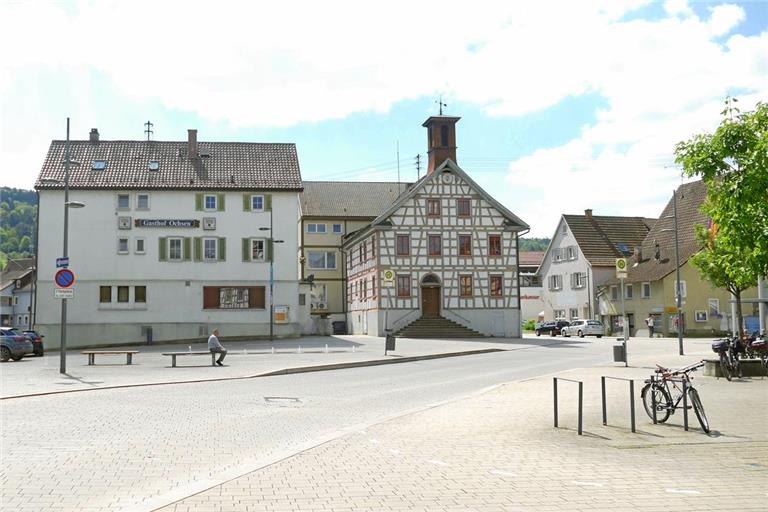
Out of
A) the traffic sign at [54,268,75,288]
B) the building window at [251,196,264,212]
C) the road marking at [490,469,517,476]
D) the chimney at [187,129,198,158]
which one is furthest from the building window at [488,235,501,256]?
the road marking at [490,469,517,476]

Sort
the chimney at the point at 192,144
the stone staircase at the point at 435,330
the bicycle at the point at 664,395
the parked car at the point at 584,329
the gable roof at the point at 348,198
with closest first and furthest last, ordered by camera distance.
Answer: the bicycle at the point at 664,395 < the stone staircase at the point at 435,330 < the chimney at the point at 192,144 < the parked car at the point at 584,329 < the gable roof at the point at 348,198

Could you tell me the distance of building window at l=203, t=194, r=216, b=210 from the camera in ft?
164

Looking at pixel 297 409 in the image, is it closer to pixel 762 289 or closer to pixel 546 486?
pixel 546 486

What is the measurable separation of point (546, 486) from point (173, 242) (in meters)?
43.8

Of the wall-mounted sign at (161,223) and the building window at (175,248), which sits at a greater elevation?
the wall-mounted sign at (161,223)

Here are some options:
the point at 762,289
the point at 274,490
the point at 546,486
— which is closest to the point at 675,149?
the point at 546,486

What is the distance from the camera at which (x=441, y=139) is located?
56.9m

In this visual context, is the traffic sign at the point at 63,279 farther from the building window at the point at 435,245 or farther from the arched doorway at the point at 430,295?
the building window at the point at 435,245

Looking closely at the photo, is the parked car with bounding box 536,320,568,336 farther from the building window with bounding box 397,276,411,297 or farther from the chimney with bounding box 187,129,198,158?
A: the chimney with bounding box 187,129,198,158

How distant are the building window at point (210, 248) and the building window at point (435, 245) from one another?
14.2 metres

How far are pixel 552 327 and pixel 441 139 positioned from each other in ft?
65.6

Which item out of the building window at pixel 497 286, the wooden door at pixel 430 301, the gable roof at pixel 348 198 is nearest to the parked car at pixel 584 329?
the building window at pixel 497 286

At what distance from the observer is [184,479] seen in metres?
8.62

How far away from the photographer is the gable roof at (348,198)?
246 feet
